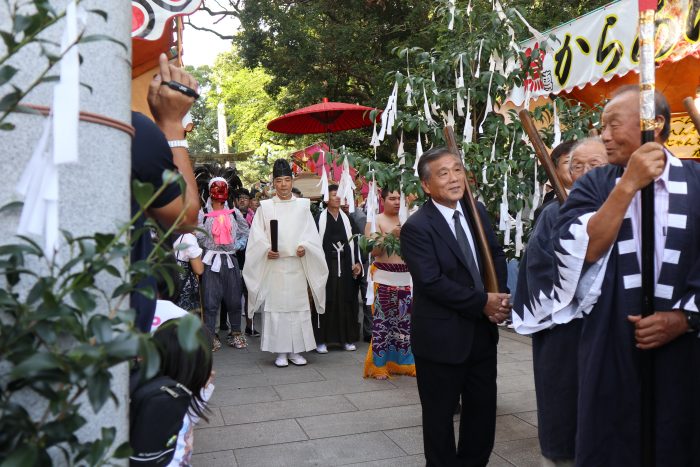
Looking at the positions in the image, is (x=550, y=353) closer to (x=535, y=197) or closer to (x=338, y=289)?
(x=535, y=197)

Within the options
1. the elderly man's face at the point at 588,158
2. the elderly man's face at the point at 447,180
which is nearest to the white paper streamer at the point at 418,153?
the elderly man's face at the point at 447,180

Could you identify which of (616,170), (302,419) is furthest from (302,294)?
(616,170)

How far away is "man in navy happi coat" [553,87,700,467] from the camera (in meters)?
2.16

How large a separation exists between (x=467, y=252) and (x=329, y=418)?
2.05 meters

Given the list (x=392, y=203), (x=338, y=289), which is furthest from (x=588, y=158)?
(x=338, y=289)

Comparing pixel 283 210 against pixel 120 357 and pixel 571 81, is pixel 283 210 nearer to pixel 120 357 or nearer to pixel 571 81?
pixel 571 81

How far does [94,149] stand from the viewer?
117 cm

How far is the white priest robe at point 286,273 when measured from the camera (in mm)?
6957

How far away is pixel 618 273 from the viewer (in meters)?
2.33

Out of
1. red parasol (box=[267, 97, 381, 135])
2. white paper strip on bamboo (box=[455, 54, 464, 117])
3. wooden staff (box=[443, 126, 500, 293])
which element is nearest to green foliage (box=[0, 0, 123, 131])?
wooden staff (box=[443, 126, 500, 293])

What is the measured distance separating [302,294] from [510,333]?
2819 mm

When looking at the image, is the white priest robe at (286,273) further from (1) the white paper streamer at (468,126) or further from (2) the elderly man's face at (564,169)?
(2) the elderly man's face at (564,169)

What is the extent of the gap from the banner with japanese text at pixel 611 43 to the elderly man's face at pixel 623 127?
3.22 meters

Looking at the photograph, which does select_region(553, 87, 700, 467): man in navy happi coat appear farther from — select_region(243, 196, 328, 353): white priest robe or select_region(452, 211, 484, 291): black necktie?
select_region(243, 196, 328, 353): white priest robe
